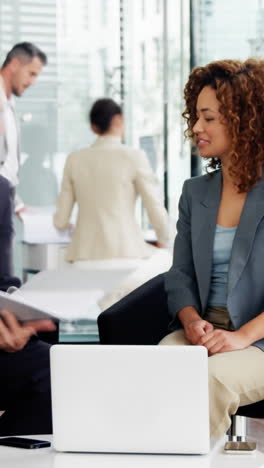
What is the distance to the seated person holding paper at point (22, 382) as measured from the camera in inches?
117

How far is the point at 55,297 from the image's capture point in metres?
2.43

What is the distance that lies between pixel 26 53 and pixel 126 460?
470 centimetres

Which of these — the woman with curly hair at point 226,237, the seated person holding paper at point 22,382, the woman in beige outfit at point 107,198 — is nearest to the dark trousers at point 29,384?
the seated person holding paper at point 22,382

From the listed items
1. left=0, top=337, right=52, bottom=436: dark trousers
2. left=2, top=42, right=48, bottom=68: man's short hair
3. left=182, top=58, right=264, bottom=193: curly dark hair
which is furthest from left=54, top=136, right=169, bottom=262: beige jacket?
left=0, top=337, right=52, bottom=436: dark trousers

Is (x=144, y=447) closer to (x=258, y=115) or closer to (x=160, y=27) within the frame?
(x=258, y=115)

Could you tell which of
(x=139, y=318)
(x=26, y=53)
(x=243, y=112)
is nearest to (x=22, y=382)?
(x=139, y=318)

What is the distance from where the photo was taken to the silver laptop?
182 centimetres

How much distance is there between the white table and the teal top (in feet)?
3.93

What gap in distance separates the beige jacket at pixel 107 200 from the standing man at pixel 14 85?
58 cm

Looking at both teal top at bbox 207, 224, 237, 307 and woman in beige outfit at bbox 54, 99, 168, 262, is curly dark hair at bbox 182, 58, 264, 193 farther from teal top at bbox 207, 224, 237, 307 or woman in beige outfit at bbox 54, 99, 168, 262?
woman in beige outfit at bbox 54, 99, 168, 262

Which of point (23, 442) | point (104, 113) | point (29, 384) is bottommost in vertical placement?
point (29, 384)

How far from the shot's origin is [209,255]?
10.2 ft

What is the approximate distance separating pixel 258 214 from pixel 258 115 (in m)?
0.37

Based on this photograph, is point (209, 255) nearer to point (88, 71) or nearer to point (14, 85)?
point (14, 85)
